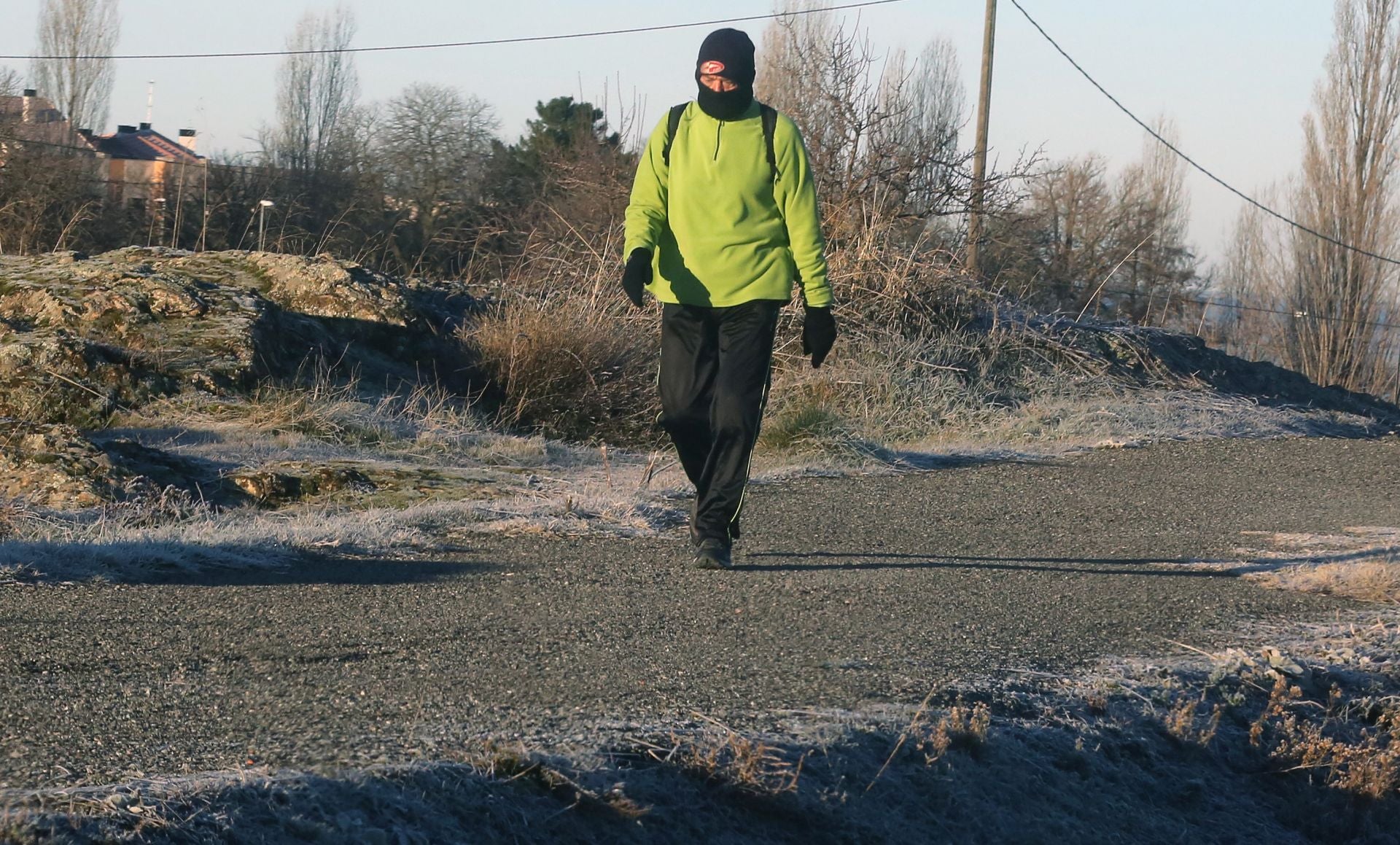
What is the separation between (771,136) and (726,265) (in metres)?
0.49

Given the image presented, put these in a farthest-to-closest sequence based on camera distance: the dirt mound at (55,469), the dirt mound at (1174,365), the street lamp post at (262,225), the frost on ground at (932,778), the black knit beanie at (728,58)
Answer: the dirt mound at (1174,365) → the street lamp post at (262,225) → the dirt mound at (55,469) → the black knit beanie at (728,58) → the frost on ground at (932,778)

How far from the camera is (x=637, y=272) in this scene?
5246mm

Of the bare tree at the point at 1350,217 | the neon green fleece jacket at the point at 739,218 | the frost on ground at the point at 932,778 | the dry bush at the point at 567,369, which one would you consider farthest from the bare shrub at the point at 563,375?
the bare tree at the point at 1350,217

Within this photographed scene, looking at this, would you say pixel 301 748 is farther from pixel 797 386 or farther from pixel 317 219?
pixel 317 219

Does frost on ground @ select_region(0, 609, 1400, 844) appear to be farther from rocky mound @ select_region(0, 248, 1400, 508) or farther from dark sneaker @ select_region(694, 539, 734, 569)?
rocky mound @ select_region(0, 248, 1400, 508)

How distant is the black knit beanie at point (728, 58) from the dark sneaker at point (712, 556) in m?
1.64

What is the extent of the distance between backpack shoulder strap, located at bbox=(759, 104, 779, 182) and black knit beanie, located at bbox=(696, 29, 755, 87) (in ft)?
0.45

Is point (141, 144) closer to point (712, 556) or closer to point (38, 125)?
→ point (38, 125)

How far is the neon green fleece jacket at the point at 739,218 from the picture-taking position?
5.25m

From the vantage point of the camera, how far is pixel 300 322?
9469 mm

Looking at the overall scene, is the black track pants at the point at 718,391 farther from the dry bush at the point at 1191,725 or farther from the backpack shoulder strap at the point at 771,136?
the dry bush at the point at 1191,725

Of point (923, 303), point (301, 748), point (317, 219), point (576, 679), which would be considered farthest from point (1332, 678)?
point (317, 219)

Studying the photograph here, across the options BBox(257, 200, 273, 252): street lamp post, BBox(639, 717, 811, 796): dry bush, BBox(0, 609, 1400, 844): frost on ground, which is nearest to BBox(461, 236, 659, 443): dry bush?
BBox(257, 200, 273, 252): street lamp post

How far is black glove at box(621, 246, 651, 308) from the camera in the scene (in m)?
5.19
